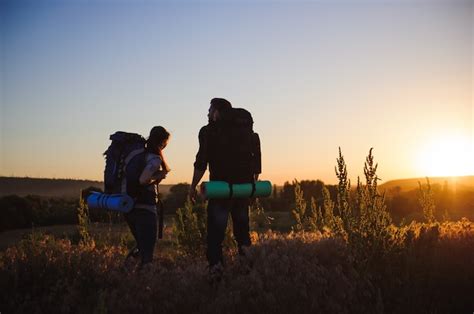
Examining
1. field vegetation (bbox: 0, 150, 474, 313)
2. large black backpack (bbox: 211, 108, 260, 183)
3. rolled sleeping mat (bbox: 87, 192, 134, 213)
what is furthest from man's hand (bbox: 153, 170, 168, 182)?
field vegetation (bbox: 0, 150, 474, 313)

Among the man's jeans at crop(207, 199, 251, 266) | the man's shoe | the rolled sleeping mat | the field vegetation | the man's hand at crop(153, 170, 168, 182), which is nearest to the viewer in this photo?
the field vegetation

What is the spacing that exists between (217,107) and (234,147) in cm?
53

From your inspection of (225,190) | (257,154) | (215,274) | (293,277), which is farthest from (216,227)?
(293,277)

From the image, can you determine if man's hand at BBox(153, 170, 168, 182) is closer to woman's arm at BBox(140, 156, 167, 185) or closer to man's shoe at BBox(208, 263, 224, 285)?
woman's arm at BBox(140, 156, 167, 185)

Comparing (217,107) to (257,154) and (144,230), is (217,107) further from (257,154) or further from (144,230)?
(144,230)

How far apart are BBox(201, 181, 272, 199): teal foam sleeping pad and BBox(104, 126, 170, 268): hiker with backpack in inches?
33.8

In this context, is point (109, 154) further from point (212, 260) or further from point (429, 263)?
point (429, 263)

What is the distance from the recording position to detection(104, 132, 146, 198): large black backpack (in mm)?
5695

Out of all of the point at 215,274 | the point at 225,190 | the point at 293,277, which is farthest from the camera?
the point at 225,190

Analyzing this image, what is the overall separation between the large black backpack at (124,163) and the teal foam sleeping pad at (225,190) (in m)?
1.00

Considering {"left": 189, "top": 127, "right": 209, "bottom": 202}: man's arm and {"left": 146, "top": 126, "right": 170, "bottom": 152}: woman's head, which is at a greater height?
{"left": 146, "top": 126, "right": 170, "bottom": 152}: woman's head

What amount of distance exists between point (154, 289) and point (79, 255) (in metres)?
1.47

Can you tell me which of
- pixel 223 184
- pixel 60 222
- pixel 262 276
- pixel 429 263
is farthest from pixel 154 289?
pixel 60 222

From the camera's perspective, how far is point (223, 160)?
546 cm
